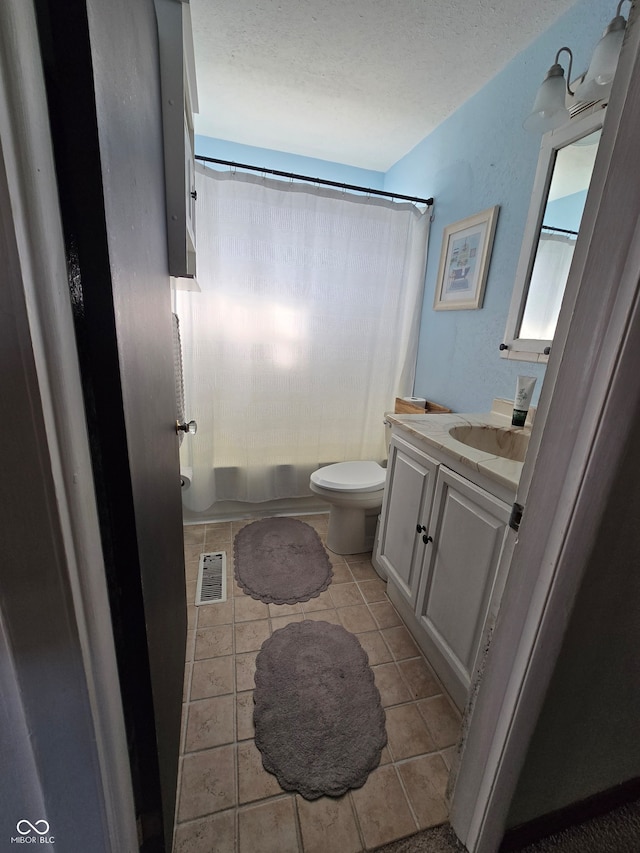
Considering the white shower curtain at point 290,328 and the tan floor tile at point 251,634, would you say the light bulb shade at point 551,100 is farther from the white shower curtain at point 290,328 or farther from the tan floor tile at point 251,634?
the tan floor tile at point 251,634

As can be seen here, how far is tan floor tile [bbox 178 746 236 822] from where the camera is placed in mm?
931

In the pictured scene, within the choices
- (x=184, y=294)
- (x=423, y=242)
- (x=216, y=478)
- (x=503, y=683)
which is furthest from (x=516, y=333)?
(x=216, y=478)

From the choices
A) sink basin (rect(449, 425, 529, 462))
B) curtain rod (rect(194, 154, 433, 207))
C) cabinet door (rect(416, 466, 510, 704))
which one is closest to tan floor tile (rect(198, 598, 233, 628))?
cabinet door (rect(416, 466, 510, 704))

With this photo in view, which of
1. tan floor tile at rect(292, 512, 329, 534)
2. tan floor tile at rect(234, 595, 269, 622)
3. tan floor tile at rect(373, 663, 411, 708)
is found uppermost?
tan floor tile at rect(373, 663, 411, 708)

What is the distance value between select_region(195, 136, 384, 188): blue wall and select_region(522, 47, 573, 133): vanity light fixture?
1464 millimetres

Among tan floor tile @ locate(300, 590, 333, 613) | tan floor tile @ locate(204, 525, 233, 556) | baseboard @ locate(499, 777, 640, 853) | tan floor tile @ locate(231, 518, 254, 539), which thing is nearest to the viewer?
baseboard @ locate(499, 777, 640, 853)

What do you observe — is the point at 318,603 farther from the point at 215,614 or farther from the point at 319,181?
the point at 319,181

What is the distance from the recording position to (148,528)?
619 millimetres

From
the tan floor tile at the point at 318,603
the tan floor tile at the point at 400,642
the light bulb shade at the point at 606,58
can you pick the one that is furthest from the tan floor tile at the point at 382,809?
the light bulb shade at the point at 606,58

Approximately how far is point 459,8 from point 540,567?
1896 mm

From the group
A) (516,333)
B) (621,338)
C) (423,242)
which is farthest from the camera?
(423,242)

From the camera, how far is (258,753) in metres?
1.05

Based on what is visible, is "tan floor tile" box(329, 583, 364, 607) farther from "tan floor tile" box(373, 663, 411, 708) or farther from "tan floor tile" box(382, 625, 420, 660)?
"tan floor tile" box(373, 663, 411, 708)

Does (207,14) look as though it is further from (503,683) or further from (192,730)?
(192,730)
